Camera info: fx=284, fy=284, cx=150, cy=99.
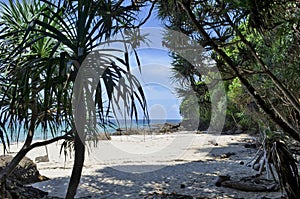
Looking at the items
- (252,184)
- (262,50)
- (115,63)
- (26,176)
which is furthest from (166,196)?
(26,176)

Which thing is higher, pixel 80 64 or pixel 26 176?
pixel 80 64

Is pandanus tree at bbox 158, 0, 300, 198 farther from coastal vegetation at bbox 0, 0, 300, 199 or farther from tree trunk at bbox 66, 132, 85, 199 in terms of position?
tree trunk at bbox 66, 132, 85, 199

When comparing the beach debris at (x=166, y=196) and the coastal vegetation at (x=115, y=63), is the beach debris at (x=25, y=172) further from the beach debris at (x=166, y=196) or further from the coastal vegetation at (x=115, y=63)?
the coastal vegetation at (x=115, y=63)

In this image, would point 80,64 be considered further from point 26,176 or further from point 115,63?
point 26,176

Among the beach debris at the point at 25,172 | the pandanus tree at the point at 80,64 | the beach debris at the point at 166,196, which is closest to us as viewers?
the pandanus tree at the point at 80,64

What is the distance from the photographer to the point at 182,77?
3.28m

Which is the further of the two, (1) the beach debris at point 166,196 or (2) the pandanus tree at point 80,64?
(1) the beach debris at point 166,196

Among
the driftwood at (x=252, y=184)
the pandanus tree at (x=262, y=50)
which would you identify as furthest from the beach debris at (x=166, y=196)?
the pandanus tree at (x=262, y=50)

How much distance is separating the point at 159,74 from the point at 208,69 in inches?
39.1

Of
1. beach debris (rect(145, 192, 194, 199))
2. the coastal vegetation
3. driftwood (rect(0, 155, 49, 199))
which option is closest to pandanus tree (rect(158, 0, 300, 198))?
the coastal vegetation

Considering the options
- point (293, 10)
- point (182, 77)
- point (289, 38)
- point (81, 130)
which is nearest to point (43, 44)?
point (81, 130)

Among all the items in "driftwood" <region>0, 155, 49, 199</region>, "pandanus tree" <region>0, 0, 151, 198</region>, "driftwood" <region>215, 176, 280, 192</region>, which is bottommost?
"driftwood" <region>215, 176, 280, 192</region>

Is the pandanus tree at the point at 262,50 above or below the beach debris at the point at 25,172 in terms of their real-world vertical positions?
above

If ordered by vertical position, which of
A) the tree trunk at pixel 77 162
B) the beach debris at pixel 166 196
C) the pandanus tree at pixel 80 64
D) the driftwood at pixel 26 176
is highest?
the pandanus tree at pixel 80 64
